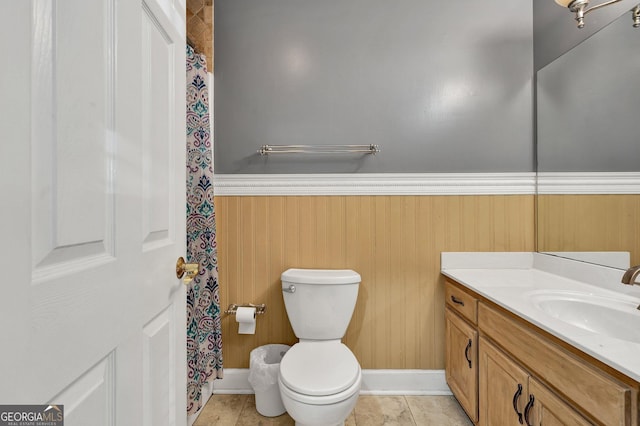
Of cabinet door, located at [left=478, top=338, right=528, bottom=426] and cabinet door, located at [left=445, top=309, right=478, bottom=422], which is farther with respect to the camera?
cabinet door, located at [left=445, top=309, right=478, bottom=422]

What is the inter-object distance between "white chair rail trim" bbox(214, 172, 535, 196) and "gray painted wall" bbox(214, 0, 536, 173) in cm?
5

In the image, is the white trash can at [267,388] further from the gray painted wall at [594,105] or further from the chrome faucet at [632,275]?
the gray painted wall at [594,105]

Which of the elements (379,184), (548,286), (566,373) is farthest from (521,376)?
(379,184)

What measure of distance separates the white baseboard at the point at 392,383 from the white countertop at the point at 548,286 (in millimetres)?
675

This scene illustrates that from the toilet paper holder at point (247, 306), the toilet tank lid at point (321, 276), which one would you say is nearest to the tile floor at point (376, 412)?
the toilet paper holder at point (247, 306)

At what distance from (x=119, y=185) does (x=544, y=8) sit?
7.92ft

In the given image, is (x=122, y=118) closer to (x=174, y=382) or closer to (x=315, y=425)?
(x=174, y=382)

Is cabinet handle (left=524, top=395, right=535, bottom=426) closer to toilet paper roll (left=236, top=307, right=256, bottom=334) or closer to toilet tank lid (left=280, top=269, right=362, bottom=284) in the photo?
toilet tank lid (left=280, top=269, right=362, bottom=284)

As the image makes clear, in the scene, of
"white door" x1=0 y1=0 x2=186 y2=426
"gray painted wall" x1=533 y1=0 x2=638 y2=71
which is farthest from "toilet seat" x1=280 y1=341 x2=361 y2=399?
"gray painted wall" x1=533 y1=0 x2=638 y2=71

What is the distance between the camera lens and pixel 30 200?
1.31ft

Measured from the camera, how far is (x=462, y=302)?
161cm

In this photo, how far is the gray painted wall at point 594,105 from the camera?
1310 mm

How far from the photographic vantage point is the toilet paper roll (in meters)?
1.77

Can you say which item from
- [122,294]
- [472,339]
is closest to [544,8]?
[472,339]
